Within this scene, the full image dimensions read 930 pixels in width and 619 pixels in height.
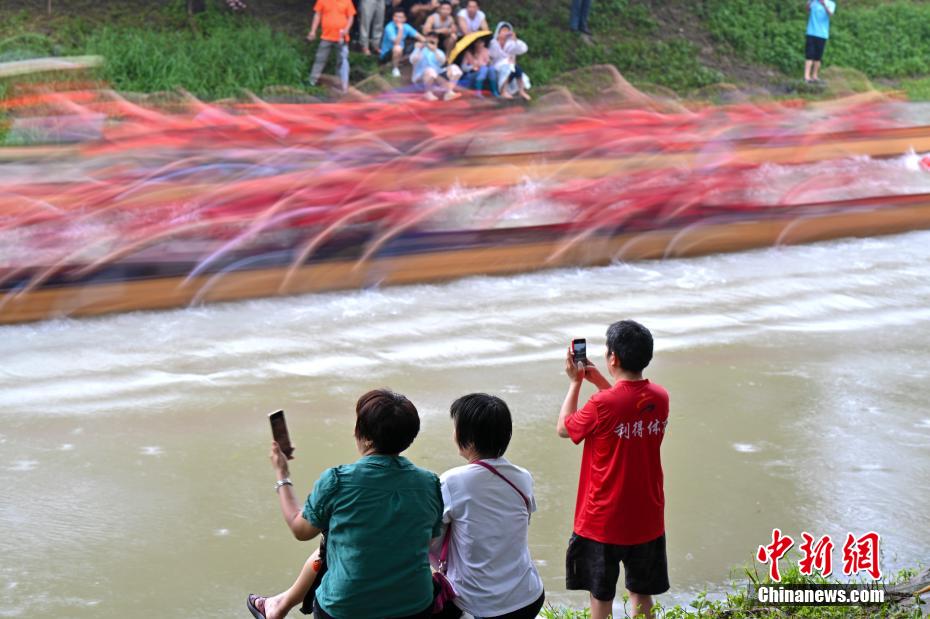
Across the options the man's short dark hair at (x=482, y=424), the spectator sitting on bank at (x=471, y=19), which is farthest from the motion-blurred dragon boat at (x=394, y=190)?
the man's short dark hair at (x=482, y=424)

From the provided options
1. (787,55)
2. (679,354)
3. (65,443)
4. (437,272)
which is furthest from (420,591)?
(787,55)

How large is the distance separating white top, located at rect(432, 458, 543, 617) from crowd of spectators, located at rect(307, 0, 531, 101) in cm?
770

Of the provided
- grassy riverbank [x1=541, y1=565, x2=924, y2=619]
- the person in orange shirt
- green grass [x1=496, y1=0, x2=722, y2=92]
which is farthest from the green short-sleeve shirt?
green grass [x1=496, y1=0, x2=722, y2=92]

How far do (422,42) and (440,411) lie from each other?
17.2 ft

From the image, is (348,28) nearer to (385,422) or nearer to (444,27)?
(444,27)

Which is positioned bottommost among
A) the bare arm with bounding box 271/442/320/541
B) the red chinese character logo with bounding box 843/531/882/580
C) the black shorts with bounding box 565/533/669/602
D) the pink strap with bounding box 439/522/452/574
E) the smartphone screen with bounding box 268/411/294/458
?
the red chinese character logo with bounding box 843/531/882/580

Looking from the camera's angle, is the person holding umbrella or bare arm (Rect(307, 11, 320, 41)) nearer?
the person holding umbrella

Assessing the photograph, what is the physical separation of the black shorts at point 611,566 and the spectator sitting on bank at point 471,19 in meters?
8.17

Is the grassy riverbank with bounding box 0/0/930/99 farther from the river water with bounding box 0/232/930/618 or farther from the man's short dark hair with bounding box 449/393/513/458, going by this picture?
the man's short dark hair with bounding box 449/393/513/458

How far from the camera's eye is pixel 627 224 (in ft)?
34.6

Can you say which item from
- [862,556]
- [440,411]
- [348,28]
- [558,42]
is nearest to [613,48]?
[558,42]

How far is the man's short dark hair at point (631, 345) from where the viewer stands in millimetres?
3854

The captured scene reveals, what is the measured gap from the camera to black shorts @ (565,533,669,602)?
3.90m

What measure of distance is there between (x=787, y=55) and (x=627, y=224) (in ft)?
13.0
